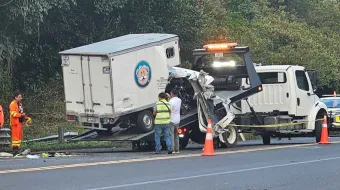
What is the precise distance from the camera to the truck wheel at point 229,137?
1988 cm

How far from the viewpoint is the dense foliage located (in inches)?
1023

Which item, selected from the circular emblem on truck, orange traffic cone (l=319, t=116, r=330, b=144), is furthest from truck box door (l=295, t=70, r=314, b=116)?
the circular emblem on truck

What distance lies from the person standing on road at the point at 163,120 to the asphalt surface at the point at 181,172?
2.31ft

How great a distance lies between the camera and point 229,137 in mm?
20172

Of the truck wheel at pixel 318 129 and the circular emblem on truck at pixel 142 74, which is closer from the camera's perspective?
the circular emblem on truck at pixel 142 74

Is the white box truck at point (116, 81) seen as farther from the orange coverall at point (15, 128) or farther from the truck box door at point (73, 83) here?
the orange coverall at point (15, 128)

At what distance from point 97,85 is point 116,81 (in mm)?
658

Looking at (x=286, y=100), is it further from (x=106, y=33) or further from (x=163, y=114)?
(x=106, y=33)

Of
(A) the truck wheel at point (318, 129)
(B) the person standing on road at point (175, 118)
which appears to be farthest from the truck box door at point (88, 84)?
(A) the truck wheel at point (318, 129)

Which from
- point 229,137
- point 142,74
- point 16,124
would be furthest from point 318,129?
point 16,124

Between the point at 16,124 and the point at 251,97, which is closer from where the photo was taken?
the point at 16,124

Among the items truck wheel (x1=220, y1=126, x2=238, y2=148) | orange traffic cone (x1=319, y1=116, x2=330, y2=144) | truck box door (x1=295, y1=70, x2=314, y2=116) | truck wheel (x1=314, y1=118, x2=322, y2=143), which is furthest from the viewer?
truck wheel (x1=314, y1=118, x2=322, y2=143)

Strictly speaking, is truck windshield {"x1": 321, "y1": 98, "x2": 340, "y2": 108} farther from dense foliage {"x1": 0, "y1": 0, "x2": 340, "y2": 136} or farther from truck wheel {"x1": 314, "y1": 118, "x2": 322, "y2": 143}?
dense foliage {"x1": 0, "y1": 0, "x2": 340, "y2": 136}

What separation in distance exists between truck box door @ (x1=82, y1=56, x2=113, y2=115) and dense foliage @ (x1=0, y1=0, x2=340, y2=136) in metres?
6.55
